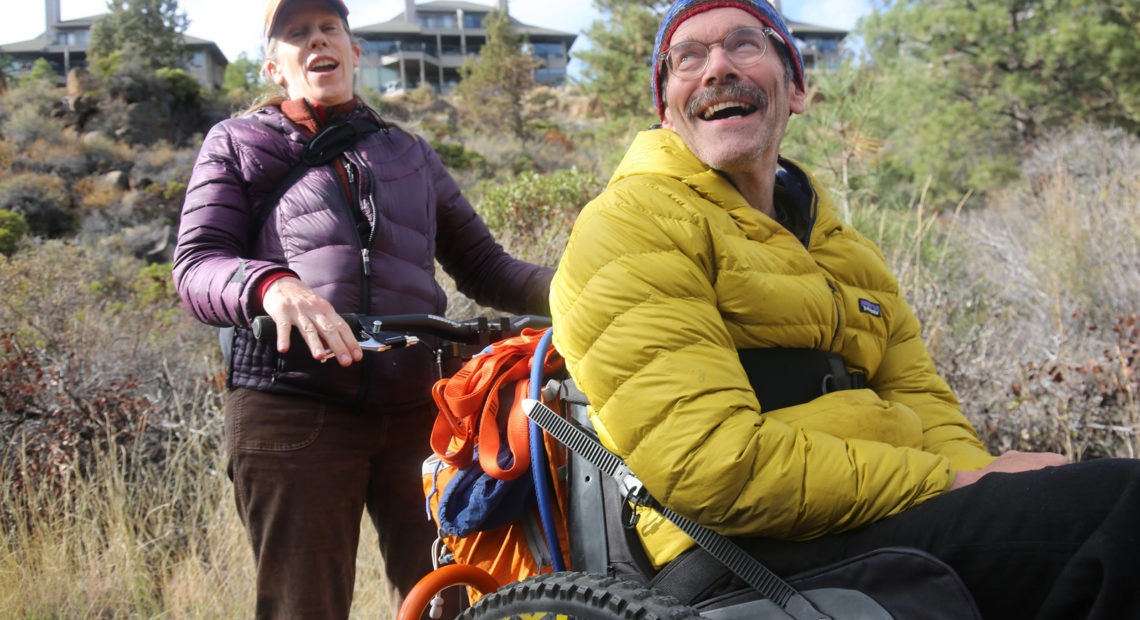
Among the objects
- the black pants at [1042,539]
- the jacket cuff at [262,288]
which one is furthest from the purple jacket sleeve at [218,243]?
the black pants at [1042,539]

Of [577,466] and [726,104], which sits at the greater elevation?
[726,104]

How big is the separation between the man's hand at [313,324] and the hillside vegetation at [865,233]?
1.01 metres

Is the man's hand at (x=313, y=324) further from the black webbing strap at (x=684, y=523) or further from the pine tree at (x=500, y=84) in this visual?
the pine tree at (x=500, y=84)

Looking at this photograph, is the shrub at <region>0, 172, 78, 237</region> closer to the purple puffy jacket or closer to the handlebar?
the purple puffy jacket

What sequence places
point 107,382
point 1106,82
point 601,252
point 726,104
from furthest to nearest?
point 1106,82, point 107,382, point 726,104, point 601,252

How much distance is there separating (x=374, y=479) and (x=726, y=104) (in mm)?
1293

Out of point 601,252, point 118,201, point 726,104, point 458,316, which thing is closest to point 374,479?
point 601,252

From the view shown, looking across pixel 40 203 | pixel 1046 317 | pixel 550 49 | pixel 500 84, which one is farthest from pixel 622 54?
pixel 550 49

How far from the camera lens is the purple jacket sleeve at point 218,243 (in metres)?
1.86

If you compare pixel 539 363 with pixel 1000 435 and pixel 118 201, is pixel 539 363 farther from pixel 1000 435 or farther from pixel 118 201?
pixel 118 201

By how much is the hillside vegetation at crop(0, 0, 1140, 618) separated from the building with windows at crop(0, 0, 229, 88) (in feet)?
101

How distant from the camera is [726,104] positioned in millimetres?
1975

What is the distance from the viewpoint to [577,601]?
1448 mm

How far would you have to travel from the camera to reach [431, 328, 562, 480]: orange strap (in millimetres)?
1703
